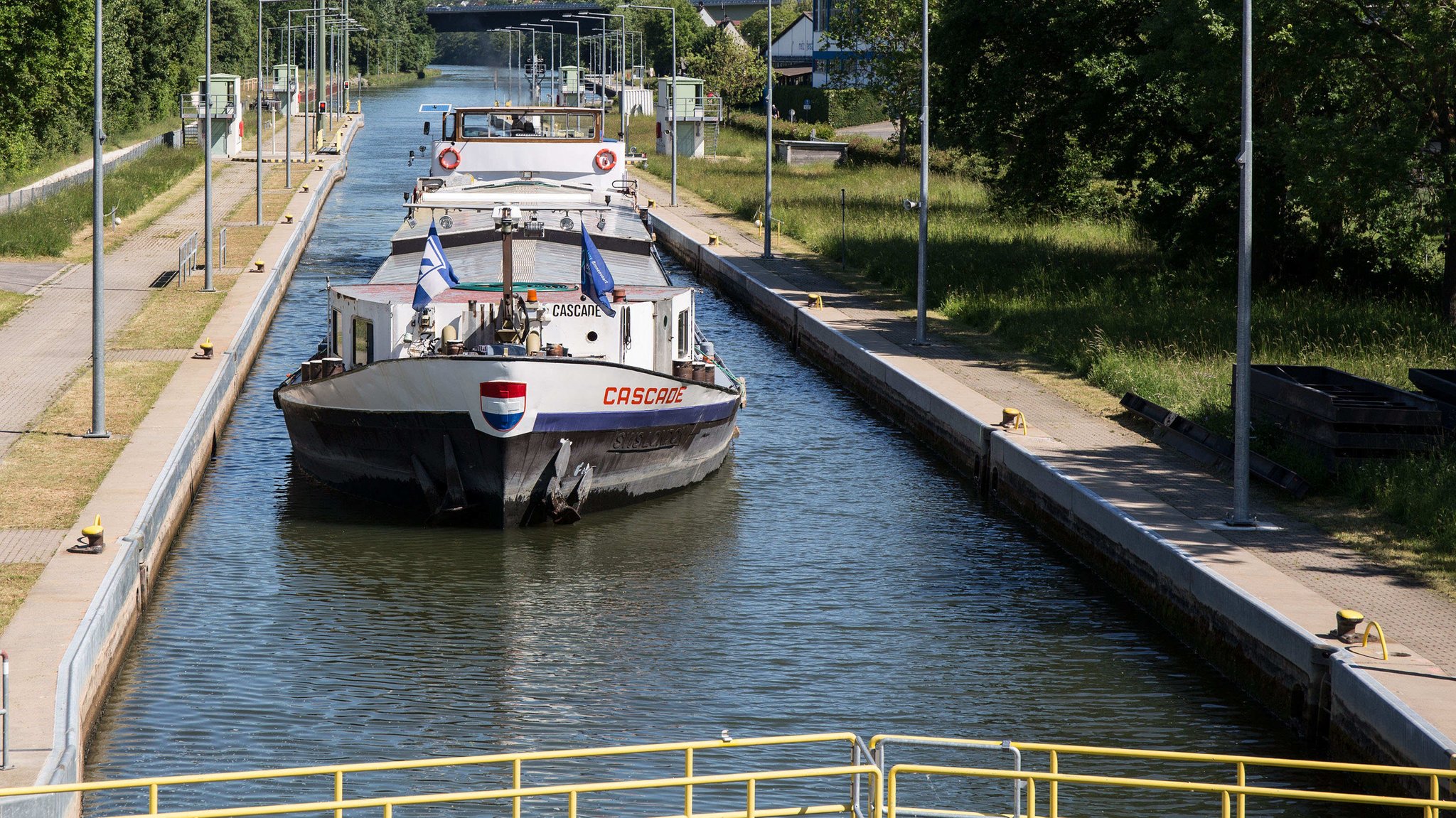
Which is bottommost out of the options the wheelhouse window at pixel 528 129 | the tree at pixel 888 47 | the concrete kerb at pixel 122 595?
the concrete kerb at pixel 122 595

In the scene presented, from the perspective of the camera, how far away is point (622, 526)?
73.4ft

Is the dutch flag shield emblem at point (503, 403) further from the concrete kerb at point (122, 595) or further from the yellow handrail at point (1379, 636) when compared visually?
the yellow handrail at point (1379, 636)

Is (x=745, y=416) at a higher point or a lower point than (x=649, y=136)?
lower

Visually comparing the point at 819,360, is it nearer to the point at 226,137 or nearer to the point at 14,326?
the point at 14,326

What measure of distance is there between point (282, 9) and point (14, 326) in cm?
14236

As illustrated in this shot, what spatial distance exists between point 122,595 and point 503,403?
5.40 meters

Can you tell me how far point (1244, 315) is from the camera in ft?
61.8

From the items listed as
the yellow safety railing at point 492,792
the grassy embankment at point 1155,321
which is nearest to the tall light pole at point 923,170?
the grassy embankment at point 1155,321

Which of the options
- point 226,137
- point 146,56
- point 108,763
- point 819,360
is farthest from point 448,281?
point 146,56

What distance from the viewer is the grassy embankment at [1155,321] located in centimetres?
1978

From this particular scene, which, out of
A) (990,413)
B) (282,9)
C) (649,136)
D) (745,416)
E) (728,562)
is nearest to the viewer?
(728,562)

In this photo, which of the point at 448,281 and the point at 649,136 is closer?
the point at 448,281

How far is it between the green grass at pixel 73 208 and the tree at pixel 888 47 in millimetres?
28393

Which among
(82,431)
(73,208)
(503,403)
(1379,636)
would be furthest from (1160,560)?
(73,208)
